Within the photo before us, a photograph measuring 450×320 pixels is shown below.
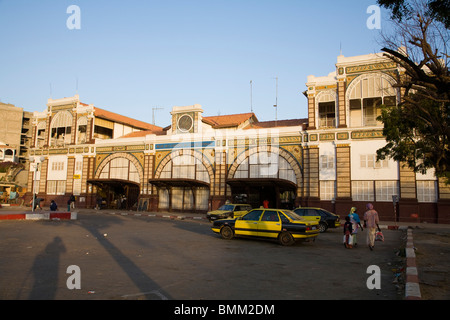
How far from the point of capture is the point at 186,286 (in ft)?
23.3

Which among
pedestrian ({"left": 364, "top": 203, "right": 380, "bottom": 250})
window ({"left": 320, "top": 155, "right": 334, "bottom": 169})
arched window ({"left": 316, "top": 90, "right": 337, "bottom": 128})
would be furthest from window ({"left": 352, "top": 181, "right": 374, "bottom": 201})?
pedestrian ({"left": 364, "top": 203, "right": 380, "bottom": 250})

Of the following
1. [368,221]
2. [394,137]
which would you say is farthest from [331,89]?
[368,221]

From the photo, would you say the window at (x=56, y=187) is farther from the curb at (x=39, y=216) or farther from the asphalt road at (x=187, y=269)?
the asphalt road at (x=187, y=269)

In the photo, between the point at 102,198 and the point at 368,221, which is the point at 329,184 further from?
the point at 102,198

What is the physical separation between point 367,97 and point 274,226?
746 inches

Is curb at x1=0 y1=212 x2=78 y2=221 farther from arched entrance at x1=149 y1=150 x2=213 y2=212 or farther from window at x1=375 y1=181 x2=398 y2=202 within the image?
window at x1=375 y1=181 x2=398 y2=202

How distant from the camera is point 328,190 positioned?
2847 cm

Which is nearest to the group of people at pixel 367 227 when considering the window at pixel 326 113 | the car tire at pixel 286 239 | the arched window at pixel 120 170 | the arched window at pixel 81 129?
the car tire at pixel 286 239

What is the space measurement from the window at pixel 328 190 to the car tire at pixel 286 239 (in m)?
16.0

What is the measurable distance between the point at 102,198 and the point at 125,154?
6136 mm

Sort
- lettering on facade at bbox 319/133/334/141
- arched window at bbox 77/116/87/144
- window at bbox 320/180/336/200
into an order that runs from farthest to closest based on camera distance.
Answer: arched window at bbox 77/116/87/144 < lettering on facade at bbox 319/133/334/141 < window at bbox 320/180/336/200

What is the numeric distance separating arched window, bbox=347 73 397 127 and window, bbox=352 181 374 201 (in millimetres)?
4704

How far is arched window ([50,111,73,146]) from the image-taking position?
41562 millimetres

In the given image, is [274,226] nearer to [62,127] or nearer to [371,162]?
[371,162]
